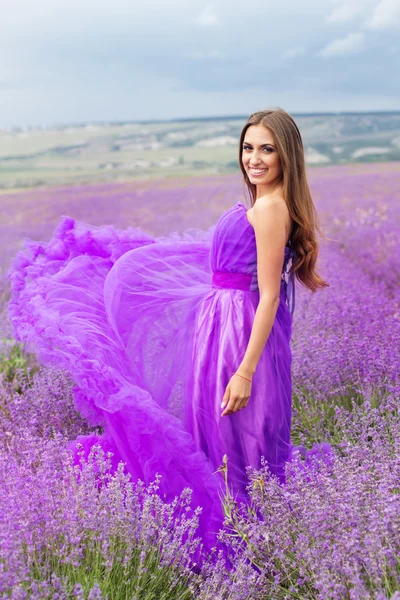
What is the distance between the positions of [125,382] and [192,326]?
0.39 m

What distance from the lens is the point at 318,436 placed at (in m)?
2.56

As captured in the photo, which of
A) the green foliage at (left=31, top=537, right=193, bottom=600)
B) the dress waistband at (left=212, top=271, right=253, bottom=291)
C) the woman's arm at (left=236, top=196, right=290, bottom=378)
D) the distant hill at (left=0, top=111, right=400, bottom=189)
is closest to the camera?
the green foliage at (left=31, top=537, right=193, bottom=600)

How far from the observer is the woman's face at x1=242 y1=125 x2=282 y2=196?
1.89 meters

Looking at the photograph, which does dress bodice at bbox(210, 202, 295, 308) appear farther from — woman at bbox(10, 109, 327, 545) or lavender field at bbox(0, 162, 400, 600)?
lavender field at bbox(0, 162, 400, 600)

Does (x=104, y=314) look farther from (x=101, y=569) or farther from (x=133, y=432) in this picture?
(x=101, y=569)

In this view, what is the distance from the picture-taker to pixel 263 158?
190 centimetres

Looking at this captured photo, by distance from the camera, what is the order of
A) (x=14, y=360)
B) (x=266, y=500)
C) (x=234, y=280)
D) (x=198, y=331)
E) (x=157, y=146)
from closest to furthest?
(x=266, y=500), (x=234, y=280), (x=198, y=331), (x=14, y=360), (x=157, y=146)

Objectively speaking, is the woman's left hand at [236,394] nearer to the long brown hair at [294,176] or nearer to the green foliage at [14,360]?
the long brown hair at [294,176]

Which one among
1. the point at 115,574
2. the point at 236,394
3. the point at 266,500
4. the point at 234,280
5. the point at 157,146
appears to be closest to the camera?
the point at 115,574

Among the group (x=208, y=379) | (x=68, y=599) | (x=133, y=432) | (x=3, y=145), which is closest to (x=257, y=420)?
(x=208, y=379)

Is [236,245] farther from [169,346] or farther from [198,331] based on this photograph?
[169,346]

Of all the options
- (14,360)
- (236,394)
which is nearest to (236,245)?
(236,394)

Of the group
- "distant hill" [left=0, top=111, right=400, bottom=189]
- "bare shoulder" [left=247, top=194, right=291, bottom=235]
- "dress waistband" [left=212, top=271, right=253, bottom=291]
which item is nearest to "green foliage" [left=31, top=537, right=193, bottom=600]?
"dress waistband" [left=212, top=271, right=253, bottom=291]

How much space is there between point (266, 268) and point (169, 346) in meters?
0.56
